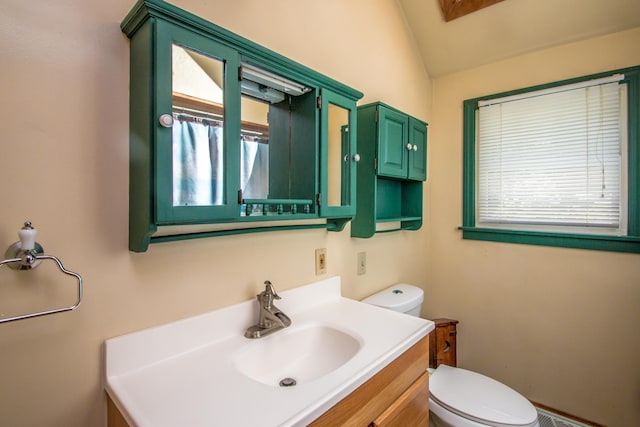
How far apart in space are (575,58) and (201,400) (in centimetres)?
244

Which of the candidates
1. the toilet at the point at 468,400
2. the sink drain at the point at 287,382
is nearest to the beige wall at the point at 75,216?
the sink drain at the point at 287,382

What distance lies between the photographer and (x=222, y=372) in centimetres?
86

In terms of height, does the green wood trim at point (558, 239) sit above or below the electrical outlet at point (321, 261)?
above

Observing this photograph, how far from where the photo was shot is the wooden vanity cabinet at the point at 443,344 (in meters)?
1.88

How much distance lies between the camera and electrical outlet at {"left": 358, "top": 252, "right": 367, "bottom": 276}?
168 cm

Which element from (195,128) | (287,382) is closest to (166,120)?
(195,128)

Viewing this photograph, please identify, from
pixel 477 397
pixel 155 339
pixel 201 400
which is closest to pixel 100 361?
pixel 155 339

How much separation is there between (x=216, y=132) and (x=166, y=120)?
151 millimetres

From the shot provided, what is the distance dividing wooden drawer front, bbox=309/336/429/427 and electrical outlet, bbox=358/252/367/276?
55 centimetres

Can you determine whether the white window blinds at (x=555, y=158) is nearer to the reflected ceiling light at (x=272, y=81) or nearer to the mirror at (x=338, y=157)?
the mirror at (x=338, y=157)

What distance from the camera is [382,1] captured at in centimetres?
182

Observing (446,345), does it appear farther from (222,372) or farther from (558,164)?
(222,372)

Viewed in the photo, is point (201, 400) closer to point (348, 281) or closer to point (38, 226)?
point (38, 226)

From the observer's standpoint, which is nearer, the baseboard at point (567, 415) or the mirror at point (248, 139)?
the mirror at point (248, 139)
